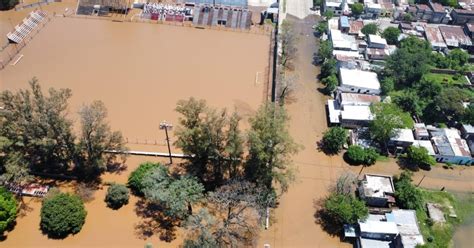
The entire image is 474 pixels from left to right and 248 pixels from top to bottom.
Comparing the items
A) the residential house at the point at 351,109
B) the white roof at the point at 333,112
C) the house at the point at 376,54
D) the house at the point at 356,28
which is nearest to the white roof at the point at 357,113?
the residential house at the point at 351,109

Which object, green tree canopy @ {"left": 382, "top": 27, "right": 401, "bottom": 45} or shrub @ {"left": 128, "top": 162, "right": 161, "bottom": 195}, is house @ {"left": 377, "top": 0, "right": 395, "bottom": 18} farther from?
shrub @ {"left": 128, "top": 162, "right": 161, "bottom": 195}

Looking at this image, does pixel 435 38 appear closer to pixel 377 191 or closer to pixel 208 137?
pixel 377 191

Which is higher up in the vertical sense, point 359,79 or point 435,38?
point 435,38

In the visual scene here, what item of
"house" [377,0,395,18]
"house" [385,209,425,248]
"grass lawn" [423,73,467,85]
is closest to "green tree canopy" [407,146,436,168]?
"house" [385,209,425,248]

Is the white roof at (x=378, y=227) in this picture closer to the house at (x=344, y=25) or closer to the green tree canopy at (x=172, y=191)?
the green tree canopy at (x=172, y=191)

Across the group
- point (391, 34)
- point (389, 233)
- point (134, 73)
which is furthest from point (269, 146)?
point (391, 34)

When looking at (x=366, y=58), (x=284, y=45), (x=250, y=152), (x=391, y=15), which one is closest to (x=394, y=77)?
(x=366, y=58)
